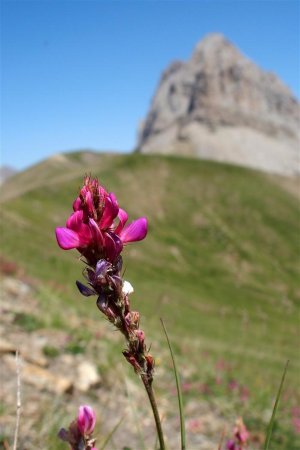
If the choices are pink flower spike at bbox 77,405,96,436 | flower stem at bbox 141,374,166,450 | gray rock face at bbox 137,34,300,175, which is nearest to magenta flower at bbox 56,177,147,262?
flower stem at bbox 141,374,166,450

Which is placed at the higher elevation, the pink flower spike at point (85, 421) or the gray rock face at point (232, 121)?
the gray rock face at point (232, 121)

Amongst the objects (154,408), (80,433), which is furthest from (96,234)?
(80,433)

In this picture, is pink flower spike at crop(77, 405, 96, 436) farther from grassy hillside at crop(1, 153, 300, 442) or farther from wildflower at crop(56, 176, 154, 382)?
grassy hillside at crop(1, 153, 300, 442)

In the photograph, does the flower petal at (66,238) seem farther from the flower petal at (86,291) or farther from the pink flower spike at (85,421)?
the pink flower spike at (85,421)

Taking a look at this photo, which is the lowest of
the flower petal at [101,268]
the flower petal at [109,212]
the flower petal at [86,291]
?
the flower petal at [86,291]

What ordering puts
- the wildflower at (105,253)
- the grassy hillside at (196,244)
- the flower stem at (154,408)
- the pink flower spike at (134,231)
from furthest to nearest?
the grassy hillside at (196,244) → the pink flower spike at (134,231) → the wildflower at (105,253) → the flower stem at (154,408)

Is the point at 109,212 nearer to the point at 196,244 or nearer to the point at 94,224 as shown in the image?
the point at 94,224

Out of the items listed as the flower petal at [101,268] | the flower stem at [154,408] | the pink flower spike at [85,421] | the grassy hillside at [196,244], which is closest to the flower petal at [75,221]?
the flower petal at [101,268]
